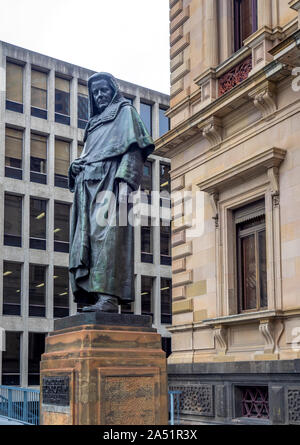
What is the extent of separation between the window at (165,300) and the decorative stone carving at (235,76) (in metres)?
28.1

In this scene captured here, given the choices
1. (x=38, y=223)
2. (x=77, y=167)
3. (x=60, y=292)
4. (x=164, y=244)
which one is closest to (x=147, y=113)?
(x=164, y=244)

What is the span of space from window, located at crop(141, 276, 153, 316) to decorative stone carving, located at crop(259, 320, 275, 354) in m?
29.2

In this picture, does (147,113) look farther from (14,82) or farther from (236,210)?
(236,210)

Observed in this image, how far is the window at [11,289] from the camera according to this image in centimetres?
Result: 3934

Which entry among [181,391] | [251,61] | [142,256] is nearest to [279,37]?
[251,61]

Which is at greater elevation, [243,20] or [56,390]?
[243,20]

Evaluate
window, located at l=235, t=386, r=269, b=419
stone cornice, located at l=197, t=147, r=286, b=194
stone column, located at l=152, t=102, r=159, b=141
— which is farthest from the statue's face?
stone column, located at l=152, t=102, r=159, b=141

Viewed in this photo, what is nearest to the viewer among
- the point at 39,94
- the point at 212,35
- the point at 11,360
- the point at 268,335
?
the point at 268,335

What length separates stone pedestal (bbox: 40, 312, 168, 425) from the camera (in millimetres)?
8242

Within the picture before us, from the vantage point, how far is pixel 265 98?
16.7 m

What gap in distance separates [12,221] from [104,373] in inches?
1295
